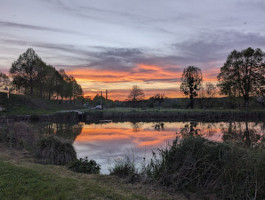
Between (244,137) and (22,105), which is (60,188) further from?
(22,105)

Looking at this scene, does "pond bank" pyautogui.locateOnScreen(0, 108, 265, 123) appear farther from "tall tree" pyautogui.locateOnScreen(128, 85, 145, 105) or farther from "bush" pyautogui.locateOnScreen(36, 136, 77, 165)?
"tall tree" pyautogui.locateOnScreen(128, 85, 145, 105)

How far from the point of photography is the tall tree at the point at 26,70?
179 feet

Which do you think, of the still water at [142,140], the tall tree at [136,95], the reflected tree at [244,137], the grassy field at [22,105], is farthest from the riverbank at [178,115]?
the tall tree at [136,95]

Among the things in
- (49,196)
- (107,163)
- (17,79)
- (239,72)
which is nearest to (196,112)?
(239,72)

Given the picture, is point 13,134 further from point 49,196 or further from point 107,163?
point 49,196

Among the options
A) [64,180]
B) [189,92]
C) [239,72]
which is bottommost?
[64,180]

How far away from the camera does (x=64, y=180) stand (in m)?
6.40

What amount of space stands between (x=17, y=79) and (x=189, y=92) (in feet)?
149

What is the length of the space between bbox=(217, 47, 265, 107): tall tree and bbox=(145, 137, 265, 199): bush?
44613mm

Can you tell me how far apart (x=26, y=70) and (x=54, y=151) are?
5150 centimetres

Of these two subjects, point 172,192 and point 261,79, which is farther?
point 261,79

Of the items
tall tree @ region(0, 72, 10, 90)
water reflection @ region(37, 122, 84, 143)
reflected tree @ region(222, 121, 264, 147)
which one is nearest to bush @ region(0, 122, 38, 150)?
water reflection @ region(37, 122, 84, 143)

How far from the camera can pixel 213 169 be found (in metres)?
Result: 6.08

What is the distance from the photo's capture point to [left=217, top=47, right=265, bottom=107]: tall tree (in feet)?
150
